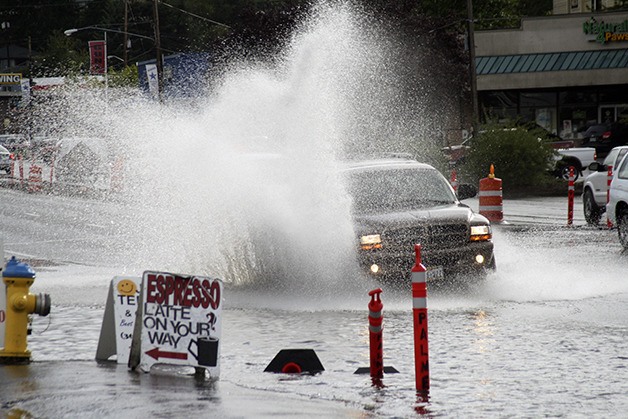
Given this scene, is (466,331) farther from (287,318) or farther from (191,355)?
(191,355)

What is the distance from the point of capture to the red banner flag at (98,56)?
67.0 metres

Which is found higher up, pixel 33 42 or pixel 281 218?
pixel 33 42

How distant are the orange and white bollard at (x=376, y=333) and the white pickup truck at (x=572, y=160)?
3373 cm

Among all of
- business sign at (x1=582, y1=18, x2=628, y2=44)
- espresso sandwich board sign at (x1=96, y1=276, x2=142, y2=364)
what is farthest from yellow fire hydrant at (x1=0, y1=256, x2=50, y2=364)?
business sign at (x1=582, y1=18, x2=628, y2=44)

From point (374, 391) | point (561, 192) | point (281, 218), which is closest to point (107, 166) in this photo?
point (561, 192)

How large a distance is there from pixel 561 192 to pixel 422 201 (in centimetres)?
2394

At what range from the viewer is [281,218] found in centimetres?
1537

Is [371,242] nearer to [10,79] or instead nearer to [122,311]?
[122,311]

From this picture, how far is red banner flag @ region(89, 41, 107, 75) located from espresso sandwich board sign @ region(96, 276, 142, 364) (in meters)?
58.2

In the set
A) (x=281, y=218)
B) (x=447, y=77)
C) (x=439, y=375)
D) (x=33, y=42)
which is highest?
(x=33, y=42)

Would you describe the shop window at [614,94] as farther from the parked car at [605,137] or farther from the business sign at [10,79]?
the business sign at [10,79]

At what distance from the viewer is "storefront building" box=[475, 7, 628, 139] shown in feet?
222

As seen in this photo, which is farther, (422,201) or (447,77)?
(447,77)

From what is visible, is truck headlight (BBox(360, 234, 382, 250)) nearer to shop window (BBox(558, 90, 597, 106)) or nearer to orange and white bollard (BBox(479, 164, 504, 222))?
orange and white bollard (BBox(479, 164, 504, 222))
